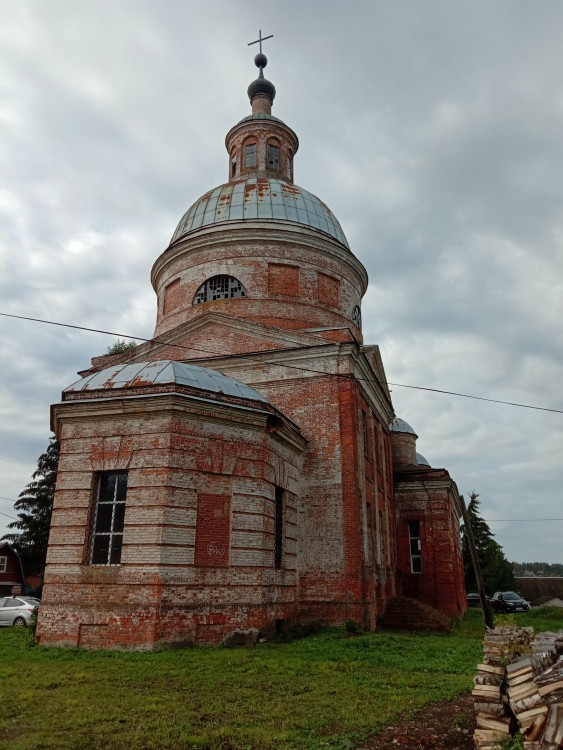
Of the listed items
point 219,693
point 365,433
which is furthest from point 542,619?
point 219,693

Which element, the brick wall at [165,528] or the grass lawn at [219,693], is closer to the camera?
the grass lawn at [219,693]

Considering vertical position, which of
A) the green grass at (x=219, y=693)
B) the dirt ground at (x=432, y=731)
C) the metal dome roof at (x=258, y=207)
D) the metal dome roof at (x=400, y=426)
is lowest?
the dirt ground at (x=432, y=731)

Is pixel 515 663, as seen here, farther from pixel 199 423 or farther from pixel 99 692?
pixel 199 423

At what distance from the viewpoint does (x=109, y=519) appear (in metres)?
11.5

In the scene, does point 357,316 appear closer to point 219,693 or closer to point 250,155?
point 250,155

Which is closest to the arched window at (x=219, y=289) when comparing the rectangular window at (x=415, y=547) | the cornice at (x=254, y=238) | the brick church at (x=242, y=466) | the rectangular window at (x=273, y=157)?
the brick church at (x=242, y=466)

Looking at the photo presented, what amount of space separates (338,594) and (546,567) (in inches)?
6539

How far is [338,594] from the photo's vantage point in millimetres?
13781

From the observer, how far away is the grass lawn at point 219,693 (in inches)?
219

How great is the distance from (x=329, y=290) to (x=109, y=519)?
1105 cm

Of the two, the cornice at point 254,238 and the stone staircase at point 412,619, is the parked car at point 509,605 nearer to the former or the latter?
the stone staircase at point 412,619

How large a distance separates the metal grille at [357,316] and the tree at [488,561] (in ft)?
73.1

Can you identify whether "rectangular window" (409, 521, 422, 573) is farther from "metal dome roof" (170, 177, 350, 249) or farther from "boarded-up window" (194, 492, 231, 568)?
"boarded-up window" (194, 492, 231, 568)

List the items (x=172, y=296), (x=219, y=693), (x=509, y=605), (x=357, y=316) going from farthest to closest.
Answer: (x=509, y=605), (x=357, y=316), (x=172, y=296), (x=219, y=693)
